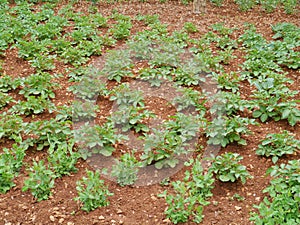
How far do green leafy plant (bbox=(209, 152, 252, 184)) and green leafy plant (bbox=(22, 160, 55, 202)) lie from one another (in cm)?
163

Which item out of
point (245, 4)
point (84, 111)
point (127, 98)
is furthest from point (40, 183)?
point (245, 4)

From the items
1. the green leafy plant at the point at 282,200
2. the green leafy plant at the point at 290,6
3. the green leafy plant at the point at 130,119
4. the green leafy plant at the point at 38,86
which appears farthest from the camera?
the green leafy plant at the point at 290,6

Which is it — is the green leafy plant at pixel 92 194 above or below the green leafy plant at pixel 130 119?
below

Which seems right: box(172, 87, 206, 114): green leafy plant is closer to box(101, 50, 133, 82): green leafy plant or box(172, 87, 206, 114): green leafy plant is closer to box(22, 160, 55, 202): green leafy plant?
box(101, 50, 133, 82): green leafy plant

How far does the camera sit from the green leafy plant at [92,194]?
11.1ft

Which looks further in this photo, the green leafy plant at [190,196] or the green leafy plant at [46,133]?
the green leafy plant at [46,133]

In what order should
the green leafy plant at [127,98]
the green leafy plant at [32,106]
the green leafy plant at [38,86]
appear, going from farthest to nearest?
the green leafy plant at [38,86]
the green leafy plant at [127,98]
the green leafy plant at [32,106]

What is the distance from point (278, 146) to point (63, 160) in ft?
7.60

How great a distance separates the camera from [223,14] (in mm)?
9000

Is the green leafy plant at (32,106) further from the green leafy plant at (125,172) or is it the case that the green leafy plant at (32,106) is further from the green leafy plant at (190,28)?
the green leafy plant at (190,28)

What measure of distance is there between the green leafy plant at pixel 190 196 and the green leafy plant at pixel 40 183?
1119mm

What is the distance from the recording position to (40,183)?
3588 millimetres

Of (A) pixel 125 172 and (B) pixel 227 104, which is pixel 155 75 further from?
(A) pixel 125 172

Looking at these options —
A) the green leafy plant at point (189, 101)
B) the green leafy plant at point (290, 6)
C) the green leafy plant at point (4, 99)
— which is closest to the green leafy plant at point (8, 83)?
the green leafy plant at point (4, 99)
